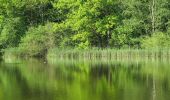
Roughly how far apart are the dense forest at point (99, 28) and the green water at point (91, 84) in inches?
764

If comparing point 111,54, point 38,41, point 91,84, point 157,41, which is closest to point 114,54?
point 111,54

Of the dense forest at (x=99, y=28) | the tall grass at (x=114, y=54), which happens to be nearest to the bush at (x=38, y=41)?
the dense forest at (x=99, y=28)

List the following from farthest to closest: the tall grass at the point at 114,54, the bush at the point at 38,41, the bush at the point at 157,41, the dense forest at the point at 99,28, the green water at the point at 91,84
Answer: the bush at the point at 38,41
the dense forest at the point at 99,28
the bush at the point at 157,41
the tall grass at the point at 114,54
the green water at the point at 91,84

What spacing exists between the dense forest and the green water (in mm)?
19412

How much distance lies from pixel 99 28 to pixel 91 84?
2940cm

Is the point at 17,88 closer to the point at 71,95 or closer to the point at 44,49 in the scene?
the point at 71,95

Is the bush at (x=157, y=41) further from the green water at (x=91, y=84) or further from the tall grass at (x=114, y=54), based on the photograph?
the green water at (x=91, y=84)

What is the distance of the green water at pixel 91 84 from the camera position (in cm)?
2195

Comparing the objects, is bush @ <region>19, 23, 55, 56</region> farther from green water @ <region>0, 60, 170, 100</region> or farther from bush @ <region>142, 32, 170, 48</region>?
green water @ <region>0, 60, 170, 100</region>

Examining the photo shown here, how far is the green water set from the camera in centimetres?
2195

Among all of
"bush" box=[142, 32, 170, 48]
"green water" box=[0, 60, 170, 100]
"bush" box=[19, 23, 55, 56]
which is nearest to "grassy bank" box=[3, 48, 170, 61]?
"bush" box=[19, 23, 55, 56]

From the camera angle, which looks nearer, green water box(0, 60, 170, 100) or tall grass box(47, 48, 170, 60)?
green water box(0, 60, 170, 100)

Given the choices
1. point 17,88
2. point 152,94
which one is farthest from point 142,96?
point 17,88

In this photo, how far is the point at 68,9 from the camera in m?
61.7
